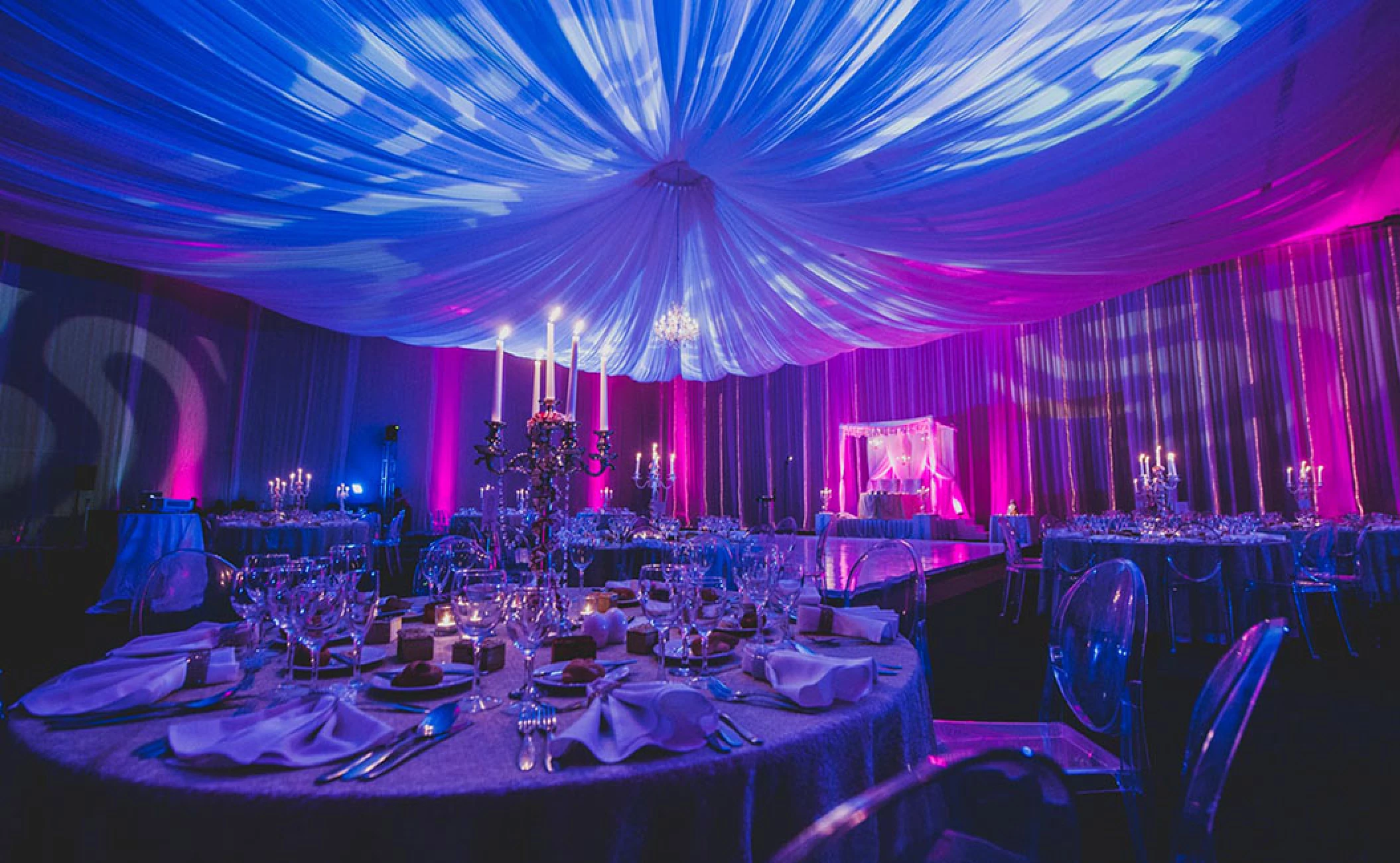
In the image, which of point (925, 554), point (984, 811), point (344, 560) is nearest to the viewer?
point (984, 811)

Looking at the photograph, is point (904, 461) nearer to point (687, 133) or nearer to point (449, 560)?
point (687, 133)

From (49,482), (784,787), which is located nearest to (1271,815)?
(784,787)

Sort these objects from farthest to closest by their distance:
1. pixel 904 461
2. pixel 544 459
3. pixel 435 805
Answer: pixel 904 461 → pixel 544 459 → pixel 435 805

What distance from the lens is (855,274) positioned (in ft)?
24.0

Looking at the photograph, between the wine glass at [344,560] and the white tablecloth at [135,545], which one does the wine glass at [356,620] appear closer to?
the wine glass at [344,560]

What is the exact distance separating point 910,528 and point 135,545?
9.85 metres

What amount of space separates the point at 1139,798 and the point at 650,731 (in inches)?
53.4

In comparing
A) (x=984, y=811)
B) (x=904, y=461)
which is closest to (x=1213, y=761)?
(x=984, y=811)

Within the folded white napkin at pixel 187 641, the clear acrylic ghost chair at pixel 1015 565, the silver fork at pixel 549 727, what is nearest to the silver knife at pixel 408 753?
the silver fork at pixel 549 727

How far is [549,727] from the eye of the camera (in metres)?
0.95

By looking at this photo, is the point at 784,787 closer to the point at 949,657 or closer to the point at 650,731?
the point at 650,731

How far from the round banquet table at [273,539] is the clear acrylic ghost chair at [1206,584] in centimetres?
639

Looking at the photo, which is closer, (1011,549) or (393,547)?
(1011,549)

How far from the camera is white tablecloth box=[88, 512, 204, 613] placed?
20.1 ft
